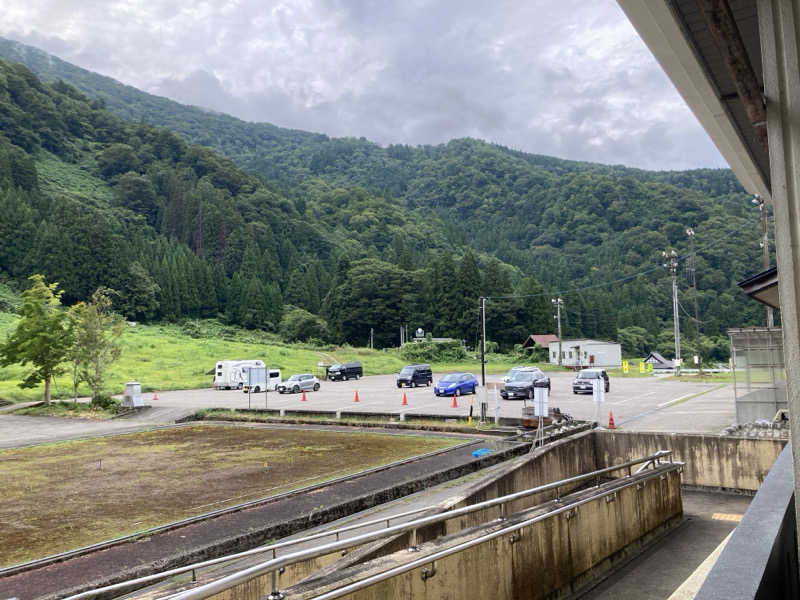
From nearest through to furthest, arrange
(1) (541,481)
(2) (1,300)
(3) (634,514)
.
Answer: (3) (634,514) < (1) (541,481) < (2) (1,300)

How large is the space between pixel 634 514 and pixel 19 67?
182m

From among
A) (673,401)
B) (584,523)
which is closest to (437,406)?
(673,401)

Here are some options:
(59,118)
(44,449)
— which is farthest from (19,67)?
(44,449)

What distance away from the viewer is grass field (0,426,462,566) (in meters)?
11.1

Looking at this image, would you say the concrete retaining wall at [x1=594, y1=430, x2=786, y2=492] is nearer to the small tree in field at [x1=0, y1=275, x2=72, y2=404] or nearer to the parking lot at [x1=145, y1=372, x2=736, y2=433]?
the parking lot at [x1=145, y1=372, x2=736, y2=433]

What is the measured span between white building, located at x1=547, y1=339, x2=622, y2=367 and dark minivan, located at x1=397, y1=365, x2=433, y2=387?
30501 mm

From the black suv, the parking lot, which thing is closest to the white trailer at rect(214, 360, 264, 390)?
the parking lot

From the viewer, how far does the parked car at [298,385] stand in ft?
135

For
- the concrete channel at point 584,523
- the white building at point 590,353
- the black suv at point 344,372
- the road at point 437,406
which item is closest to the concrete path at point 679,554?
the concrete channel at point 584,523

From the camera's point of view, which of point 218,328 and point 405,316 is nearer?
point 218,328

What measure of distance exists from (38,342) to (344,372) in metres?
26.0

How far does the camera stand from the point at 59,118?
495 feet

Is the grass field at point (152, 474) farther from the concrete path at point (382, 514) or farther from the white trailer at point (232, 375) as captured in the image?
the white trailer at point (232, 375)

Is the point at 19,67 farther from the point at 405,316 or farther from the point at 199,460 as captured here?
the point at 199,460
